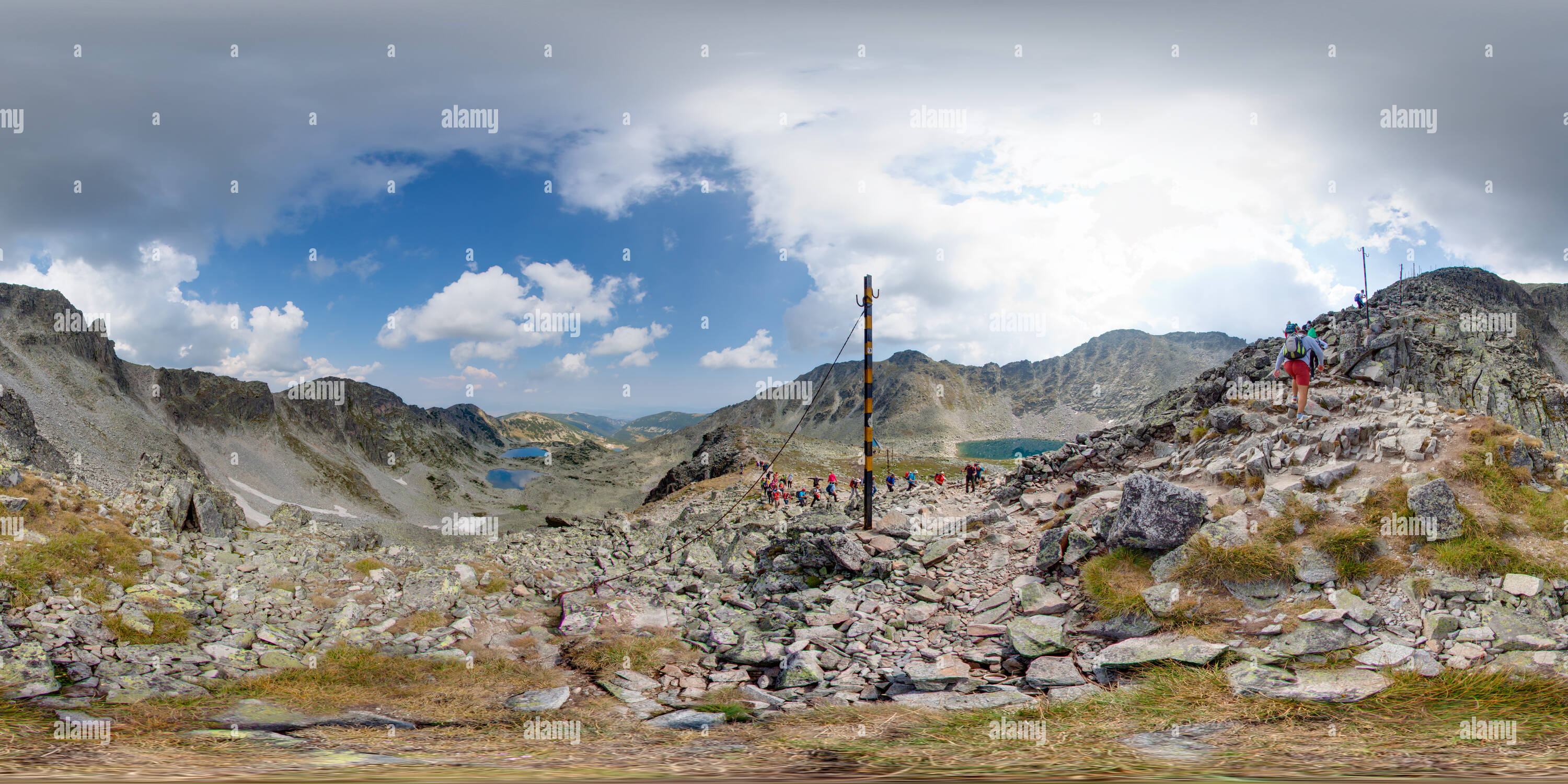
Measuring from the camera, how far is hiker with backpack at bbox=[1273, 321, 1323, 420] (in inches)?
676

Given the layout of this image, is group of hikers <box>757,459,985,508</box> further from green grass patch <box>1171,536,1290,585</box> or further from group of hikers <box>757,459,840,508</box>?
green grass patch <box>1171,536,1290,585</box>

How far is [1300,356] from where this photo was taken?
17375mm

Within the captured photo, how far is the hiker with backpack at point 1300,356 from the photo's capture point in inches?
676

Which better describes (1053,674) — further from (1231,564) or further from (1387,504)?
(1387,504)

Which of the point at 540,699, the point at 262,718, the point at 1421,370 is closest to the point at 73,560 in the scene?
the point at 262,718

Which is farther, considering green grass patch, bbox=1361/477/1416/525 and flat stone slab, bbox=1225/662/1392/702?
green grass patch, bbox=1361/477/1416/525

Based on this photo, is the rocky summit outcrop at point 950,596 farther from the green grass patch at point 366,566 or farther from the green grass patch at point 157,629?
the green grass patch at point 366,566

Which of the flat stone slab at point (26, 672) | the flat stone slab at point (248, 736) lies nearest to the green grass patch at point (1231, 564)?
the flat stone slab at point (248, 736)

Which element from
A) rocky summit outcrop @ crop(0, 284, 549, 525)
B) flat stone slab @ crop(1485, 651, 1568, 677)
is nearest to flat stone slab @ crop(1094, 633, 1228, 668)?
flat stone slab @ crop(1485, 651, 1568, 677)

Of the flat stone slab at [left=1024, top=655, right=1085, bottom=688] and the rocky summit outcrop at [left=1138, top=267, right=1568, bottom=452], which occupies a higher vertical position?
the rocky summit outcrop at [left=1138, top=267, right=1568, bottom=452]

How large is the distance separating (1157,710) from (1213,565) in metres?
4.55

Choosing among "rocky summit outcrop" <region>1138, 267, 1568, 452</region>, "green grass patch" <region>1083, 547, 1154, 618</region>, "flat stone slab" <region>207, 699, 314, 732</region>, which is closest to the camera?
"flat stone slab" <region>207, 699, 314, 732</region>

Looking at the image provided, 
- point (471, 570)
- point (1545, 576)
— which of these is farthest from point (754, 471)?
point (1545, 576)

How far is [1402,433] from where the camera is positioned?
13.8m
